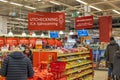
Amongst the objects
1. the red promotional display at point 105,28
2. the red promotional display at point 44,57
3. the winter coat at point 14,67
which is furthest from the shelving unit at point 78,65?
the red promotional display at point 105,28

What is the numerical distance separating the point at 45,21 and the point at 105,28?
25.0ft

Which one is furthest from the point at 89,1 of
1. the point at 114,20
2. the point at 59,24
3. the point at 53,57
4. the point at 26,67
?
the point at 114,20

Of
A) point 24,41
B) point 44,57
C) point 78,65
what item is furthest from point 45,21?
point 24,41

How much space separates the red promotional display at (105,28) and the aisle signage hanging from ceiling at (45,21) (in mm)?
6922

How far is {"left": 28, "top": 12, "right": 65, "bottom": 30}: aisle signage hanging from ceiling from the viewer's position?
862 centimetres

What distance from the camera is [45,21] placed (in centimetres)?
864

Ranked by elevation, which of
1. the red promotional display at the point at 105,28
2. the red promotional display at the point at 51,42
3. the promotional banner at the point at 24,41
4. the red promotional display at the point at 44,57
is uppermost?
the red promotional display at the point at 105,28

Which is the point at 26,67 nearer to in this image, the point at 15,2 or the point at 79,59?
the point at 79,59

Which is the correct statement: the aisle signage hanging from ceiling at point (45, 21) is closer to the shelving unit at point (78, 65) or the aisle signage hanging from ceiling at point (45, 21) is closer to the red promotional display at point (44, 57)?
the shelving unit at point (78, 65)

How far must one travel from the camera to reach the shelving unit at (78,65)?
7.89m

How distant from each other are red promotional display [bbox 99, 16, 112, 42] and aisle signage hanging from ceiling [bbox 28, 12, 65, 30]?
6.92m

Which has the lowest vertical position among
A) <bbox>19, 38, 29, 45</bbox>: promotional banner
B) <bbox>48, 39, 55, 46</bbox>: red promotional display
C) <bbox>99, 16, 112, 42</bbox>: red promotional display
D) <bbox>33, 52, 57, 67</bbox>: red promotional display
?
<bbox>48, 39, 55, 46</bbox>: red promotional display

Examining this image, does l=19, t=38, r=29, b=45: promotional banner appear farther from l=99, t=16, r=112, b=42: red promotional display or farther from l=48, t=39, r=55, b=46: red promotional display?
l=99, t=16, r=112, b=42: red promotional display

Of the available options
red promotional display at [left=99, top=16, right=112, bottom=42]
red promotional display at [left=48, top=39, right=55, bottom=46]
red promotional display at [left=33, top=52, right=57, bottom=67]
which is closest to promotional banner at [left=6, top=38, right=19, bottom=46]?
red promotional display at [left=48, top=39, right=55, bottom=46]
